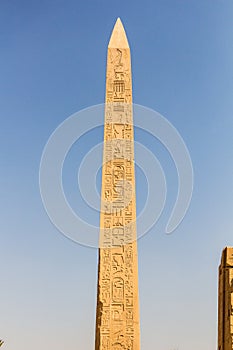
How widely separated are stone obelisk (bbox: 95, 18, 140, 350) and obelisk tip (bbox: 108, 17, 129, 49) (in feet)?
2.66

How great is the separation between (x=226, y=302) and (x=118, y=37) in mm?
6258

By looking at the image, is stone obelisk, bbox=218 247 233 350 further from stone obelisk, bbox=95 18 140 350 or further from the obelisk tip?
the obelisk tip

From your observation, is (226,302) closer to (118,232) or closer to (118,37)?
(118,232)

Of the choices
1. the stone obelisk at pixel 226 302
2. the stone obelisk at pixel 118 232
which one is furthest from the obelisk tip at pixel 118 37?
the stone obelisk at pixel 226 302

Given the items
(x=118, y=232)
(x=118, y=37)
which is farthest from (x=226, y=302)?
(x=118, y=37)

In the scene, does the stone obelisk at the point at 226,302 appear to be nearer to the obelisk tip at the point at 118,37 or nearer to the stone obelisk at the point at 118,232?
the stone obelisk at the point at 118,232

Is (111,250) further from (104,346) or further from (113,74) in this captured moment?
(113,74)

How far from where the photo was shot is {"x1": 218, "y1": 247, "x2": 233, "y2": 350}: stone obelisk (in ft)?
31.2

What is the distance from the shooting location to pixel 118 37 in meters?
13.6

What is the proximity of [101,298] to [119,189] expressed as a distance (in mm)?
1988

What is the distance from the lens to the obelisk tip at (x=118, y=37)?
13.3 m

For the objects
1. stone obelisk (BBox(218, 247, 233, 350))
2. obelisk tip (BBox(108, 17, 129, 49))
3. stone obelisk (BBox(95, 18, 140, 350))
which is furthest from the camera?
obelisk tip (BBox(108, 17, 129, 49))

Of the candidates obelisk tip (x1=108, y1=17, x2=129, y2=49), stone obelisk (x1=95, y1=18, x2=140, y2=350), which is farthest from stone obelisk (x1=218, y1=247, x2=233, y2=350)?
obelisk tip (x1=108, y1=17, x2=129, y2=49)

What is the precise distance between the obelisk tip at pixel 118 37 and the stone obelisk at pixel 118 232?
0.81m
